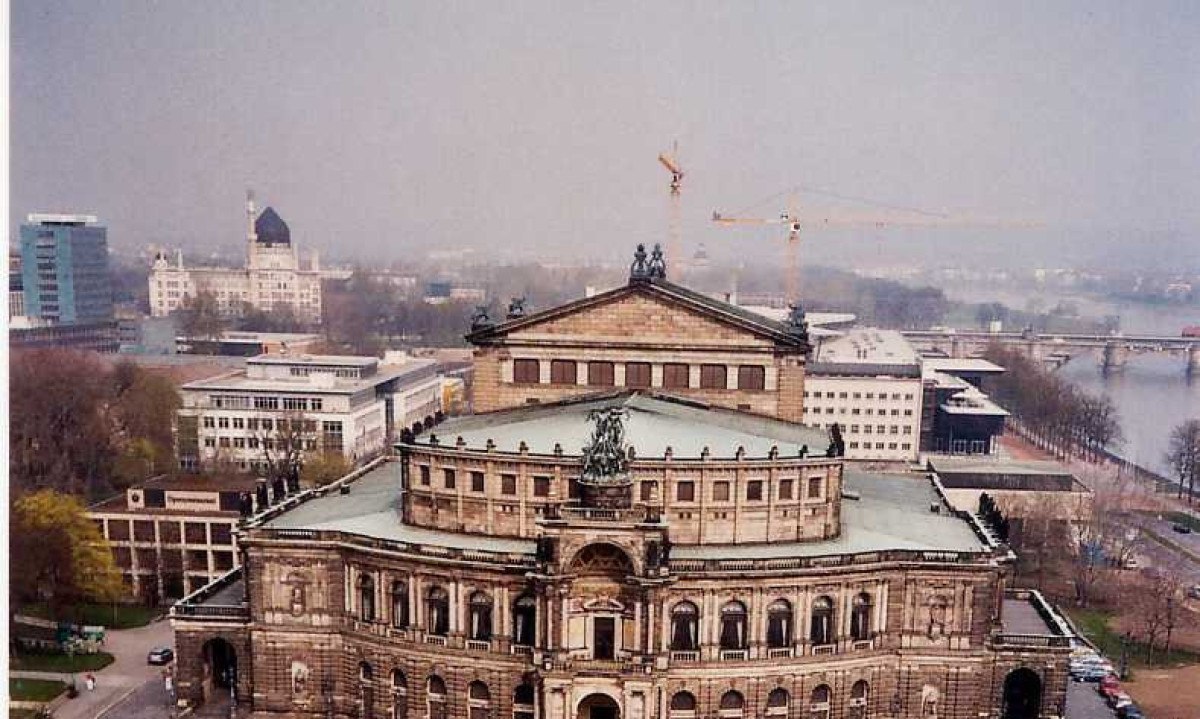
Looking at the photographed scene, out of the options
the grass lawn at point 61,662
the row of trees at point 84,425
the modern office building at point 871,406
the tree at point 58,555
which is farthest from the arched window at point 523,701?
the modern office building at point 871,406

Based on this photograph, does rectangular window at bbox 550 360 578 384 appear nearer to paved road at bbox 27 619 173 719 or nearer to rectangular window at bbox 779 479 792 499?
rectangular window at bbox 779 479 792 499

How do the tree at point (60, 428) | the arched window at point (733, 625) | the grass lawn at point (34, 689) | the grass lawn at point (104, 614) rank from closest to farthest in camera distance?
the arched window at point (733, 625), the grass lawn at point (34, 689), the grass lawn at point (104, 614), the tree at point (60, 428)

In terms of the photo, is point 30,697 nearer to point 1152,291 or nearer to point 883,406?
point 883,406

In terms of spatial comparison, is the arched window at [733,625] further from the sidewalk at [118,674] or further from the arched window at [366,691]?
the sidewalk at [118,674]

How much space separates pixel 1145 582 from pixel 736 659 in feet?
118

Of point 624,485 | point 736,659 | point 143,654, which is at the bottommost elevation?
point 143,654

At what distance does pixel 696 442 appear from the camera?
39719mm

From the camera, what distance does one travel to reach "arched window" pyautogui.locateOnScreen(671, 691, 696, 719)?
122 feet

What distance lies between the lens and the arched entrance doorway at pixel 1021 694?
40.5m

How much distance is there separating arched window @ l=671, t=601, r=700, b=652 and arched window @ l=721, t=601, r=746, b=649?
3.33ft

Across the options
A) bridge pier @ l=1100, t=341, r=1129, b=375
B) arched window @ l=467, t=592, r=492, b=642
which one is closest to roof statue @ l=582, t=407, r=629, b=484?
arched window @ l=467, t=592, r=492, b=642

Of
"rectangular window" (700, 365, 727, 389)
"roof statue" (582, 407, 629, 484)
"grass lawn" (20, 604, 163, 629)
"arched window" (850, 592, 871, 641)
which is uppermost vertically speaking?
"rectangular window" (700, 365, 727, 389)

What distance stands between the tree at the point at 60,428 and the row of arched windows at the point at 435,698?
36654mm

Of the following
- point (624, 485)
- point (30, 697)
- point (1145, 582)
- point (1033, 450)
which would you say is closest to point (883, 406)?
point (1033, 450)
